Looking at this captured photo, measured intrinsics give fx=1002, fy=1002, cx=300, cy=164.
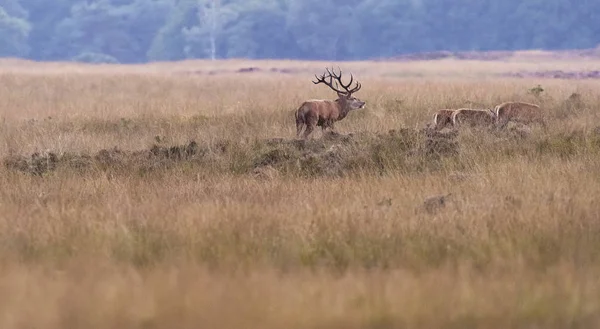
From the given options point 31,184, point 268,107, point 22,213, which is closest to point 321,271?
point 22,213

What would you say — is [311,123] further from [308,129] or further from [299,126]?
[299,126]

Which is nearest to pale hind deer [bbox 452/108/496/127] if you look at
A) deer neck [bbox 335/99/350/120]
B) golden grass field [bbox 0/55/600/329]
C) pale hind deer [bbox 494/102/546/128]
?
pale hind deer [bbox 494/102/546/128]

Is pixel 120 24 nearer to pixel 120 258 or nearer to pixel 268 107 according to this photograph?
pixel 268 107

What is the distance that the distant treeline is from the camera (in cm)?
7300

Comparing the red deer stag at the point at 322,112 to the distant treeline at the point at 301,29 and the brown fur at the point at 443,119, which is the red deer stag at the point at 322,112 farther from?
the distant treeline at the point at 301,29

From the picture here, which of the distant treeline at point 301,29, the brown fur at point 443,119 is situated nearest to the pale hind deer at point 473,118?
the brown fur at point 443,119

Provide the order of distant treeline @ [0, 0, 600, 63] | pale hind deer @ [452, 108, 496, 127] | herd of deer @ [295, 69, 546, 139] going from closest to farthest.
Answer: pale hind deer @ [452, 108, 496, 127], herd of deer @ [295, 69, 546, 139], distant treeline @ [0, 0, 600, 63]

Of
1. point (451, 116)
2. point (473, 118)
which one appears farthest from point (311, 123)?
point (473, 118)

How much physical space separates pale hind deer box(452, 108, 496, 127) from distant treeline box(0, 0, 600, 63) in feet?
187

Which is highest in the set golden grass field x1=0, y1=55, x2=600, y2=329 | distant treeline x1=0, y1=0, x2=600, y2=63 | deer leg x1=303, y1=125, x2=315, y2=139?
distant treeline x1=0, y1=0, x2=600, y2=63

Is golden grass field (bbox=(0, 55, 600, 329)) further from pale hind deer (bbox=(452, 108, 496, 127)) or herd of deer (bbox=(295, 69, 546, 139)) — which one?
herd of deer (bbox=(295, 69, 546, 139))

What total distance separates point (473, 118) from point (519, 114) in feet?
A: 3.26

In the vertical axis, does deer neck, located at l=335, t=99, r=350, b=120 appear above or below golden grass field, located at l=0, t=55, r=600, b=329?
above

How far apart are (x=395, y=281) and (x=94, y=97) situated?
2165cm
